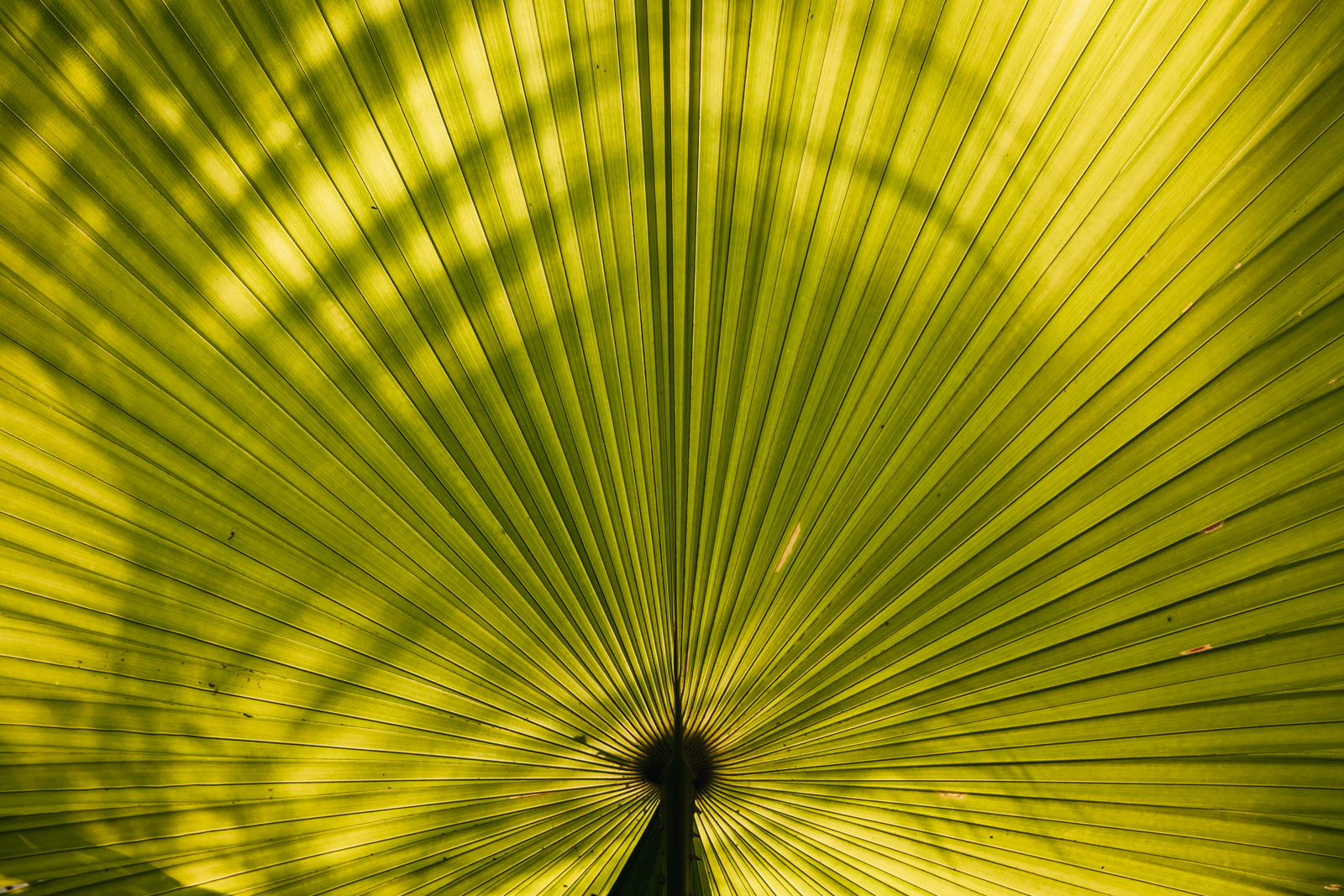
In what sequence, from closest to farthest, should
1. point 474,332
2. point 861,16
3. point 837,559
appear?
1. point 861,16
2. point 474,332
3. point 837,559

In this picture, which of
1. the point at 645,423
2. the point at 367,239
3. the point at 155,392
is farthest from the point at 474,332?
the point at 155,392

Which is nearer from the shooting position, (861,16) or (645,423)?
(861,16)

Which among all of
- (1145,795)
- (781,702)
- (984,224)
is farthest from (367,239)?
(1145,795)

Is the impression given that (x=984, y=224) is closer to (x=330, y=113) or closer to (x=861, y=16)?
(x=861, y=16)

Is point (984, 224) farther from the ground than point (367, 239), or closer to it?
farther from the ground

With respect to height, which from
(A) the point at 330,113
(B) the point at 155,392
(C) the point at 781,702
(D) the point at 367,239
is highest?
(A) the point at 330,113

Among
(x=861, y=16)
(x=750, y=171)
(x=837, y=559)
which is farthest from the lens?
(x=837, y=559)
